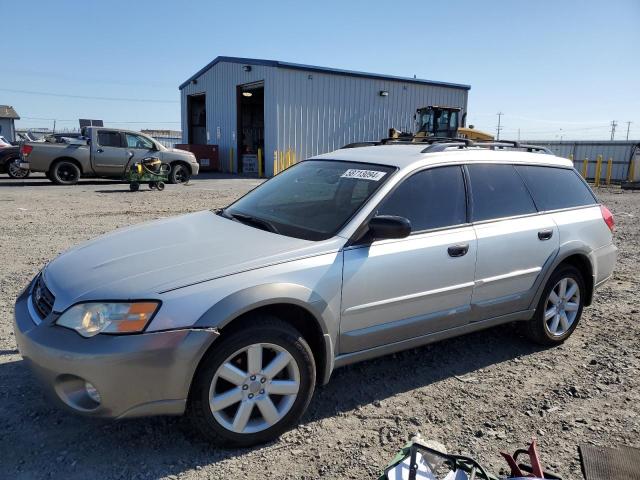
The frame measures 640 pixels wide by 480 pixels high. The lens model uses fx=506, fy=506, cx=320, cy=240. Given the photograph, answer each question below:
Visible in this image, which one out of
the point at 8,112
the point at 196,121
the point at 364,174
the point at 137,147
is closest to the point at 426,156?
the point at 364,174

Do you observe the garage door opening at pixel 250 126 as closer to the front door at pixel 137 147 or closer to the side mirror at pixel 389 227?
the front door at pixel 137 147

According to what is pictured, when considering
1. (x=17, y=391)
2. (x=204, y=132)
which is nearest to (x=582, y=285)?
(x=17, y=391)

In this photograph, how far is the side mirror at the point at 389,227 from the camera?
298cm

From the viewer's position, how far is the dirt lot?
8.64ft

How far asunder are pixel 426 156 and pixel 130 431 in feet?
8.55

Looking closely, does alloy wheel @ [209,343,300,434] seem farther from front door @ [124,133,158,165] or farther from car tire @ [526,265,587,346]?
front door @ [124,133,158,165]

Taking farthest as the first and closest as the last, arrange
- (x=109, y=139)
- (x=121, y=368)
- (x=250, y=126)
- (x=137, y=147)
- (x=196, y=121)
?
(x=196, y=121), (x=250, y=126), (x=137, y=147), (x=109, y=139), (x=121, y=368)

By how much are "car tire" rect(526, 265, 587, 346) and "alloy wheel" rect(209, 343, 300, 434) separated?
7.76ft

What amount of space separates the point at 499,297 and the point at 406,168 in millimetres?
1233

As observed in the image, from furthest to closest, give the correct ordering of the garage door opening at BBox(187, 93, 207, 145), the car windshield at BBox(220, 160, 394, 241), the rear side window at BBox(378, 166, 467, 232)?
the garage door opening at BBox(187, 93, 207, 145) < the rear side window at BBox(378, 166, 467, 232) < the car windshield at BBox(220, 160, 394, 241)

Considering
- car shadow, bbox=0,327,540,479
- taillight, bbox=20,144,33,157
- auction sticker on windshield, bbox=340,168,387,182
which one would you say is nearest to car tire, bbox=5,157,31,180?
taillight, bbox=20,144,33,157

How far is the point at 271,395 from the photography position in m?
2.80

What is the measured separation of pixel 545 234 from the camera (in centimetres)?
400

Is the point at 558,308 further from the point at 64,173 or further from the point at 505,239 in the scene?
the point at 64,173
